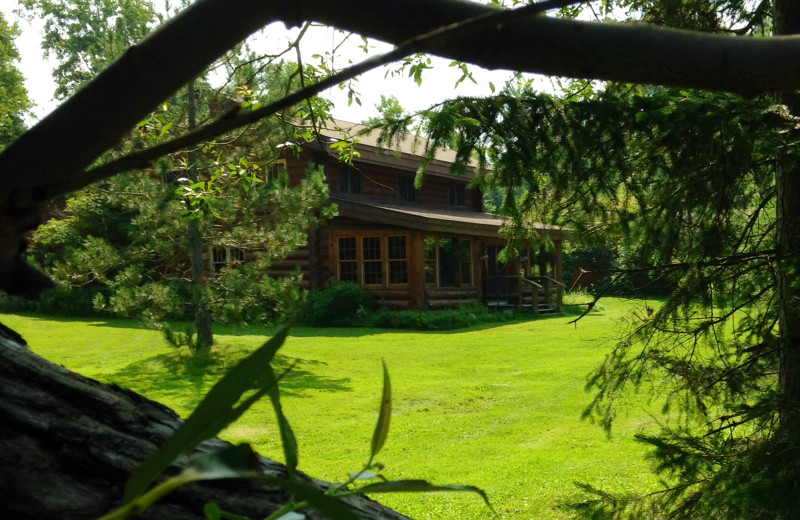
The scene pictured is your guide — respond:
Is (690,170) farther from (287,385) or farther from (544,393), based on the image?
(287,385)

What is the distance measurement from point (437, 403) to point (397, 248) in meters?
12.7

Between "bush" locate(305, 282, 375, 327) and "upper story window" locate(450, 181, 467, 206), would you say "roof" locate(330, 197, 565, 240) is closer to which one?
"bush" locate(305, 282, 375, 327)

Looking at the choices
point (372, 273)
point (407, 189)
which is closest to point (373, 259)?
point (372, 273)

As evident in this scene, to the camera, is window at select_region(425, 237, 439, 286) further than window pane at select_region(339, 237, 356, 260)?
No

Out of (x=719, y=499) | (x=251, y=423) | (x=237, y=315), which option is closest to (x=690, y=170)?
(x=719, y=499)

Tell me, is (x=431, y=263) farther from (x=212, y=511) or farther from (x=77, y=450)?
(x=212, y=511)

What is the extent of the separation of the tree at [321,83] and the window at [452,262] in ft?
72.8

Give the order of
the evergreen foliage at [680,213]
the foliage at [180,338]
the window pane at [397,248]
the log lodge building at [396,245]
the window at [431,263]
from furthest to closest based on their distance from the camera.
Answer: the window at [431,263] → the window pane at [397,248] → the log lodge building at [396,245] → the foliage at [180,338] → the evergreen foliage at [680,213]

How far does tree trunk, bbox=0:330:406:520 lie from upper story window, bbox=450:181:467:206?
1067 inches

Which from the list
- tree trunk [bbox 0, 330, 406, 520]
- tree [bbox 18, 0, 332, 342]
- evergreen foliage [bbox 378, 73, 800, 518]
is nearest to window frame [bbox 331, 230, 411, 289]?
tree [bbox 18, 0, 332, 342]

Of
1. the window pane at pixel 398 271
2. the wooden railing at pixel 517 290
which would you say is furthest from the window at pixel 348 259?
the wooden railing at pixel 517 290

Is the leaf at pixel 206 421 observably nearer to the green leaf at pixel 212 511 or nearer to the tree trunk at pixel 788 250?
the green leaf at pixel 212 511

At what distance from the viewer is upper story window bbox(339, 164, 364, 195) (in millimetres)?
23859

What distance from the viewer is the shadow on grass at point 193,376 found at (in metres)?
10.8
